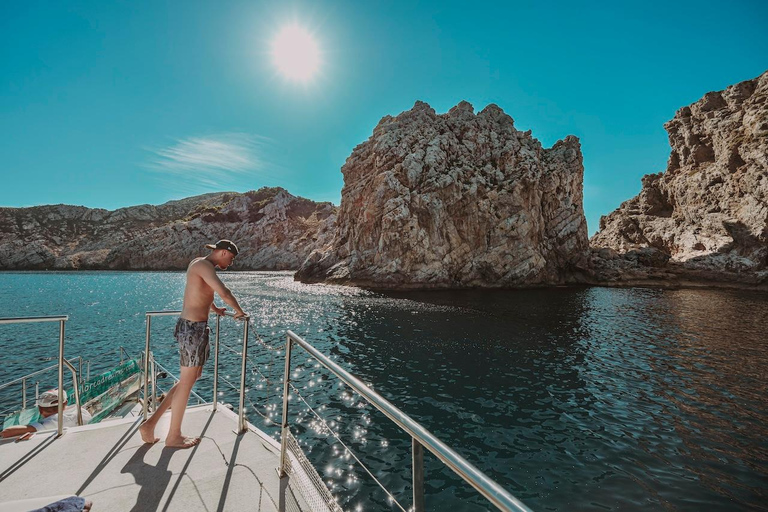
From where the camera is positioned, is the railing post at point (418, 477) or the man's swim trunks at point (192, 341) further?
the man's swim trunks at point (192, 341)

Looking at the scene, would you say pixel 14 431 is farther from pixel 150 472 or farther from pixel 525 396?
pixel 525 396

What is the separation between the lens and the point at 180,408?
448 cm

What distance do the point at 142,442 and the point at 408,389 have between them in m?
10.4

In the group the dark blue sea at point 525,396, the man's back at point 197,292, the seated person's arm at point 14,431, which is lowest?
the dark blue sea at point 525,396

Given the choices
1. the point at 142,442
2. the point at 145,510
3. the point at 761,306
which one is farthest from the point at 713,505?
the point at 761,306

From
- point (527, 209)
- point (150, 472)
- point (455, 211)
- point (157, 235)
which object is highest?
point (527, 209)

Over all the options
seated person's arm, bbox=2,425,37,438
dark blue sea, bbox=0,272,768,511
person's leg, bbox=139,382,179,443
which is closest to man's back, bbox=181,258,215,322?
person's leg, bbox=139,382,179,443

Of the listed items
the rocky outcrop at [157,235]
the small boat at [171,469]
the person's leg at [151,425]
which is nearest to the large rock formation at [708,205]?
the small boat at [171,469]

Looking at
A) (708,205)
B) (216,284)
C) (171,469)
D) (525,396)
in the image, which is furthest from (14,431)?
(708,205)

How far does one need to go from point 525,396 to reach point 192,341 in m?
12.6

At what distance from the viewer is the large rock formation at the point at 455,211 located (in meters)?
55.7

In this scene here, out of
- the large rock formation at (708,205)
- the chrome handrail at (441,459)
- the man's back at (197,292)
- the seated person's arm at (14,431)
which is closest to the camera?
the chrome handrail at (441,459)

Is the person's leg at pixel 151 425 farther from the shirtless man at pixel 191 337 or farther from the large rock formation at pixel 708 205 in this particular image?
the large rock formation at pixel 708 205

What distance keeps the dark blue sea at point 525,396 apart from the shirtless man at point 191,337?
111cm
